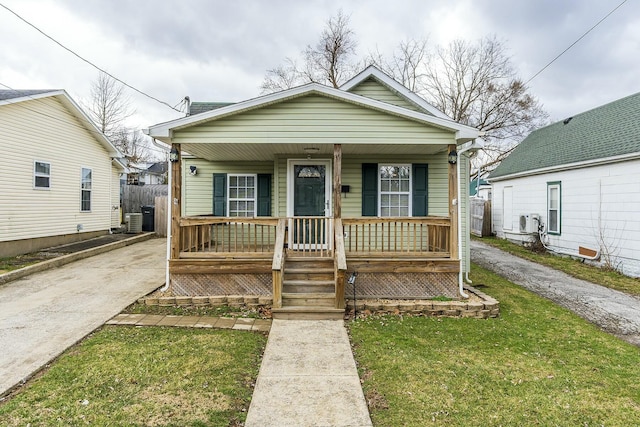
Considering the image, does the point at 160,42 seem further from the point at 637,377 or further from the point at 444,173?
the point at 637,377

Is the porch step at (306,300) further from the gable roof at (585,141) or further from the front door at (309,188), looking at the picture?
the gable roof at (585,141)

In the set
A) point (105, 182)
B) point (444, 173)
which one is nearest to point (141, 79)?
point (105, 182)

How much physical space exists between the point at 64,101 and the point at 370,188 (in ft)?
34.4

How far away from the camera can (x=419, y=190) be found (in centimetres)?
816

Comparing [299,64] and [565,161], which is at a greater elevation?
[299,64]

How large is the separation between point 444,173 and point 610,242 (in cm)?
520

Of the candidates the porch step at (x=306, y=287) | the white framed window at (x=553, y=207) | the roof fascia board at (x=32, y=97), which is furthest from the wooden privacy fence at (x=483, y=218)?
the roof fascia board at (x=32, y=97)

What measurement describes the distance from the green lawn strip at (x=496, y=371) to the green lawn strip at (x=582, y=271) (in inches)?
127

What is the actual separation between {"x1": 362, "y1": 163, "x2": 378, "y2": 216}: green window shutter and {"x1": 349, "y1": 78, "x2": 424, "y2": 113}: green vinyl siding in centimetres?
177

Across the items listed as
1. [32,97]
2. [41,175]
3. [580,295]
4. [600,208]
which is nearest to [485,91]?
[600,208]

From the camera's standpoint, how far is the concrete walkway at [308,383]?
2949mm

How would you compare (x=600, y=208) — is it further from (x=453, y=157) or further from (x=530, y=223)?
(x=453, y=157)

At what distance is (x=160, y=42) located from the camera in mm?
14281

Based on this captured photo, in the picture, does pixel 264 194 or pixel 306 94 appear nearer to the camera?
pixel 306 94
